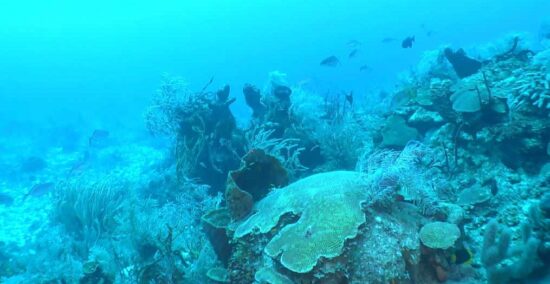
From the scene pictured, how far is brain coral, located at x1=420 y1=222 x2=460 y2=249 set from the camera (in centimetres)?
367

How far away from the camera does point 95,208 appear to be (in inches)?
351

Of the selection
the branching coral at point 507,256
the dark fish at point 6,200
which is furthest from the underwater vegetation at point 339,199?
the dark fish at point 6,200

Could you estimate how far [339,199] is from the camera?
3928 millimetres

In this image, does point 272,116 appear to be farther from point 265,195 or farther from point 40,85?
point 40,85

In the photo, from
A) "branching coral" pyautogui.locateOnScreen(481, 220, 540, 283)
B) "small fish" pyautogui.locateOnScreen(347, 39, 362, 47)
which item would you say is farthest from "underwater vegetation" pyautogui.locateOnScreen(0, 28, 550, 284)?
"small fish" pyautogui.locateOnScreen(347, 39, 362, 47)

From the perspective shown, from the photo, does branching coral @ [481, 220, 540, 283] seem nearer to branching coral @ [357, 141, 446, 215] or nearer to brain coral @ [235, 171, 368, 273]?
branching coral @ [357, 141, 446, 215]

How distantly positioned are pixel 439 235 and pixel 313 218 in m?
1.27

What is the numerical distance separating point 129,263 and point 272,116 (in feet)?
14.3

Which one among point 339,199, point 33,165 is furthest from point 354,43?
point 33,165

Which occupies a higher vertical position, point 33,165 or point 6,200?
point 33,165

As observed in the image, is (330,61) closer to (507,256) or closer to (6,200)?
(507,256)

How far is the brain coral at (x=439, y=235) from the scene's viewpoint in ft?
12.0

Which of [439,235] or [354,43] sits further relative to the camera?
[354,43]

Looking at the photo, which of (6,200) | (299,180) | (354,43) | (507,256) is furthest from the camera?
(354,43)
